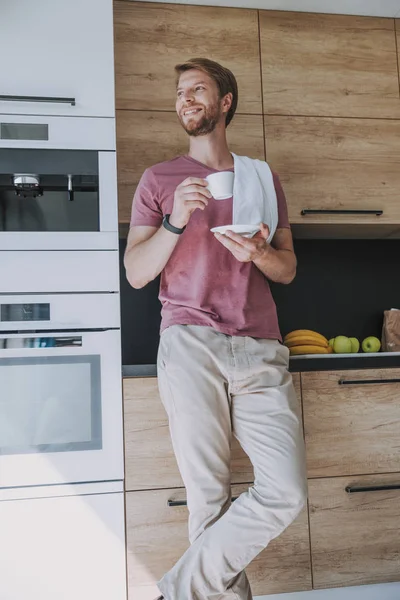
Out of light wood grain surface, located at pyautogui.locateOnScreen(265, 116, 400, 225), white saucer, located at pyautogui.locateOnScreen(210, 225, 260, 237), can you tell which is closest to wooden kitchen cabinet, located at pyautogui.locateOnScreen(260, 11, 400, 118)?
light wood grain surface, located at pyautogui.locateOnScreen(265, 116, 400, 225)

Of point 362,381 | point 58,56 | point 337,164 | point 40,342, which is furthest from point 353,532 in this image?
point 58,56

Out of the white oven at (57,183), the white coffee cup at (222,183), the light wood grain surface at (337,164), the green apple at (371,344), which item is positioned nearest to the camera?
the white coffee cup at (222,183)

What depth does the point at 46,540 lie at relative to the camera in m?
1.89

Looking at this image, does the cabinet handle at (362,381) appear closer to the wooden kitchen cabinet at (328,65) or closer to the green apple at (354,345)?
the green apple at (354,345)

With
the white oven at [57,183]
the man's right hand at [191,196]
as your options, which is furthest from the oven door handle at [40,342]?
Result: the man's right hand at [191,196]

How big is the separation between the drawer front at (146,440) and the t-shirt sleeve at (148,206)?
50cm

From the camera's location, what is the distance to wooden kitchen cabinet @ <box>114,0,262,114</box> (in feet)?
8.00

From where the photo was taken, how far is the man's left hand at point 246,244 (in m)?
1.68

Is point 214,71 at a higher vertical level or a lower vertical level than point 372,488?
higher

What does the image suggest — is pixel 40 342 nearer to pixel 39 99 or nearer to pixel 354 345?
pixel 39 99

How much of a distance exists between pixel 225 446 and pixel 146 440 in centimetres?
35

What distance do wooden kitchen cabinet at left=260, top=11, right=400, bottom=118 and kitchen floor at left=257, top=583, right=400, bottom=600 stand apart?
1.76m

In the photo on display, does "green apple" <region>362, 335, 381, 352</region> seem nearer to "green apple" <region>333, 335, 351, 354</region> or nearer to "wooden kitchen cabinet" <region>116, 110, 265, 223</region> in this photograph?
"green apple" <region>333, 335, 351, 354</region>

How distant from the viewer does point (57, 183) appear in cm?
206
